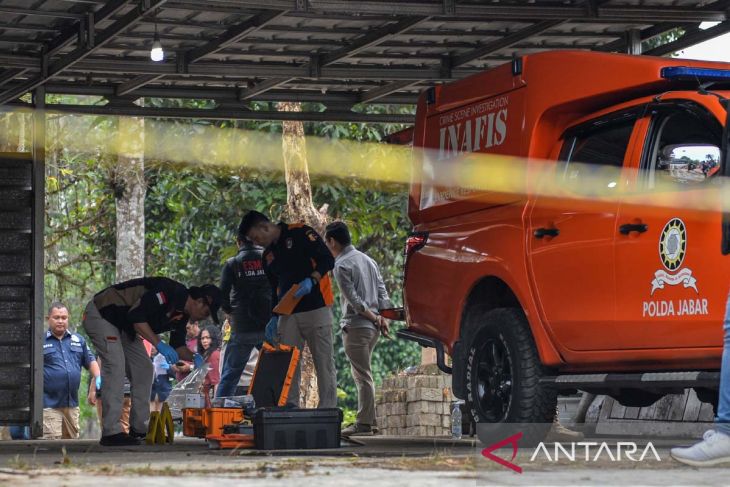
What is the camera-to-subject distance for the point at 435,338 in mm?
10516

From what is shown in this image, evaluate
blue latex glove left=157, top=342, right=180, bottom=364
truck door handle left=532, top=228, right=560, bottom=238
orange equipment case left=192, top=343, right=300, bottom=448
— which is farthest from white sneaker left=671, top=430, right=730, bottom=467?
blue latex glove left=157, top=342, right=180, bottom=364

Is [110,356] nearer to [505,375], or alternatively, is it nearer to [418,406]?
[505,375]

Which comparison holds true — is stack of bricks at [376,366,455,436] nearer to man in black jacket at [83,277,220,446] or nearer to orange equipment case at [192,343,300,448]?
man in black jacket at [83,277,220,446]

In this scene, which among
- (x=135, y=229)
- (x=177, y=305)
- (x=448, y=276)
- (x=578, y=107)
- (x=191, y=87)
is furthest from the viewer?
(x=135, y=229)

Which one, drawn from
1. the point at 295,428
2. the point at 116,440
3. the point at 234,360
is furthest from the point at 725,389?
the point at 234,360

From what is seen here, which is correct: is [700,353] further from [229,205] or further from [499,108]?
[229,205]

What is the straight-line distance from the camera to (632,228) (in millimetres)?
8406

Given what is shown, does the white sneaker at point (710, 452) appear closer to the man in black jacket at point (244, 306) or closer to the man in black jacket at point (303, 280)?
the man in black jacket at point (303, 280)

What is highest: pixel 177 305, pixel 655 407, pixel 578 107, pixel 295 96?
pixel 295 96

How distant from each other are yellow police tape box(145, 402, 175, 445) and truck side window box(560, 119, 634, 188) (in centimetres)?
408

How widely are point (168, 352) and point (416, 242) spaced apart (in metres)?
2.22

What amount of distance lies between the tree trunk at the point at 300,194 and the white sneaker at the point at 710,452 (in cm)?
1494

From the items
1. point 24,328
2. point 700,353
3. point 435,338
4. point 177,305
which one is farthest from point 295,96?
point 700,353

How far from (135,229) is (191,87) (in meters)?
9.08
